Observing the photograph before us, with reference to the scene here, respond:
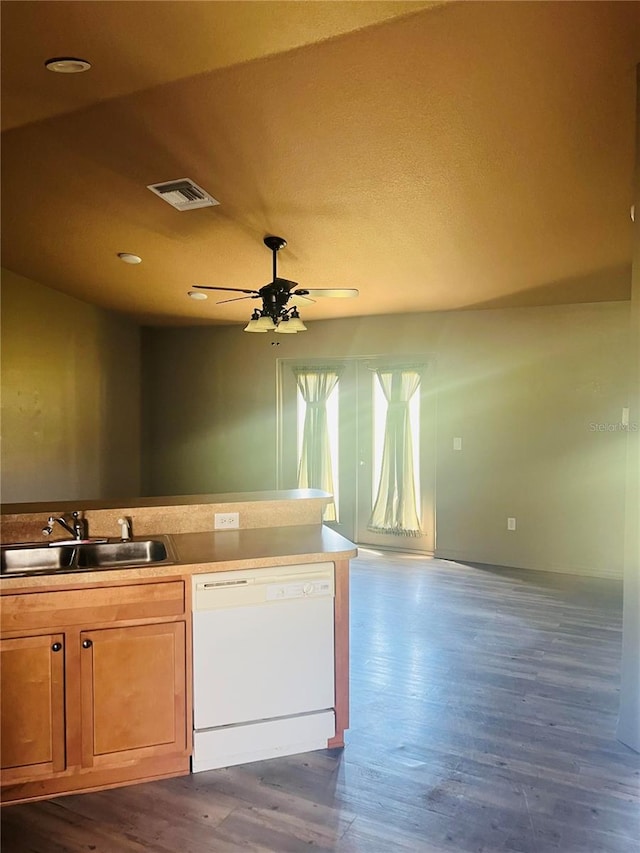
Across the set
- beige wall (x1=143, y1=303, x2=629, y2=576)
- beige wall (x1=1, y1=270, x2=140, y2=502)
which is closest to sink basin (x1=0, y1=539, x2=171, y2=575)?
beige wall (x1=1, y1=270, x2=140, y2=502)

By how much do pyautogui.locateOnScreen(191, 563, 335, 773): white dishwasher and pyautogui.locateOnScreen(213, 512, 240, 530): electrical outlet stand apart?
62cm

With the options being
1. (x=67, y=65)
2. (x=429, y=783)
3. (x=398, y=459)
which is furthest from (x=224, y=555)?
(x=398, y=459)

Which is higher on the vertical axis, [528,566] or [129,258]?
[129,258]

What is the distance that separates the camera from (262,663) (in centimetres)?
236

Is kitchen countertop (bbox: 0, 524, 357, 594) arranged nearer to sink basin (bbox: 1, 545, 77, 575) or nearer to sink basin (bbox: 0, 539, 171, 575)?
sink basin (bbox: 0, 539, 171, 575)

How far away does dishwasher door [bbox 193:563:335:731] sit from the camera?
2289mm

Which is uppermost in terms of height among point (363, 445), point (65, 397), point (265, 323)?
point (265, 323)

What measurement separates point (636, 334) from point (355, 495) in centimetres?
418

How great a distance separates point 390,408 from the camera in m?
6.13

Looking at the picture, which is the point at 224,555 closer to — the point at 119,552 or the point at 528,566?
the point at 119,552

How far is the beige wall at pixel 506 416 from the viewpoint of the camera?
207 inches

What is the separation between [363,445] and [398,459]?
0.44 m

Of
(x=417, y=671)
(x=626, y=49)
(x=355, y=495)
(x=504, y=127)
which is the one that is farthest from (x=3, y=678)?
(x=355, y=495)

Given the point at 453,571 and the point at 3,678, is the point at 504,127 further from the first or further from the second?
the point at 453,571
